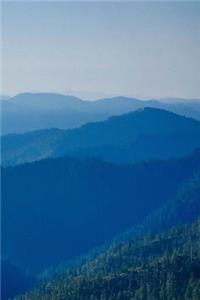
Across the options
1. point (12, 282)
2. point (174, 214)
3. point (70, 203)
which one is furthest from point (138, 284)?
point (70, 203)

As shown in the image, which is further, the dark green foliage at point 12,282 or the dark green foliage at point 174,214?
the dark green foliage at point 174,214

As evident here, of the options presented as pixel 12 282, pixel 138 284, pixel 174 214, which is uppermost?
pixel 138 284

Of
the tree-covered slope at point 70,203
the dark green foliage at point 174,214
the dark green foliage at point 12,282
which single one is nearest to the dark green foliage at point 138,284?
the dark green foliage at point 12,282

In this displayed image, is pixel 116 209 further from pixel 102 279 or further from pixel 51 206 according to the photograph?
pixel 102 279

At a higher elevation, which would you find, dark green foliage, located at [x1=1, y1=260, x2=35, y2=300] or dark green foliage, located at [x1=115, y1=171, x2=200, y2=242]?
dark green foliage, located at [x1=115, y1=171, x2=200, y2=242]

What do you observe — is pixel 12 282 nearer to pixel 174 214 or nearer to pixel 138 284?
pixel 174 214

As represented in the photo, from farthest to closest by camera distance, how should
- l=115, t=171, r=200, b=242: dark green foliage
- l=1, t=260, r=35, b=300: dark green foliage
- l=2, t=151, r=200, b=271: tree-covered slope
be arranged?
1. l=2, t=151, r=200, b=271: tree-covered slope
2. l=115, t=171, r=200, b=242: dark green foliage
3. l=1, t=260, r=35, b=300: dark green foliage

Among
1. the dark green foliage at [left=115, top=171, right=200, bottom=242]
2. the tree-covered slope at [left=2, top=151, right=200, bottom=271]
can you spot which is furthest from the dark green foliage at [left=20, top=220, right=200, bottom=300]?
the tree-covered slope at [left=2, top=151, right=200, bottom=271]

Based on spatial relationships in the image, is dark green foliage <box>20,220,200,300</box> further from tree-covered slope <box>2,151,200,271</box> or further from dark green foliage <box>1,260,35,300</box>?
tree-covered slope <box>2,151,200,271</box>

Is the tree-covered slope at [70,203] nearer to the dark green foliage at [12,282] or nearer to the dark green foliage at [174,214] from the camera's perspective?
the dark green foliage at [174,214]
